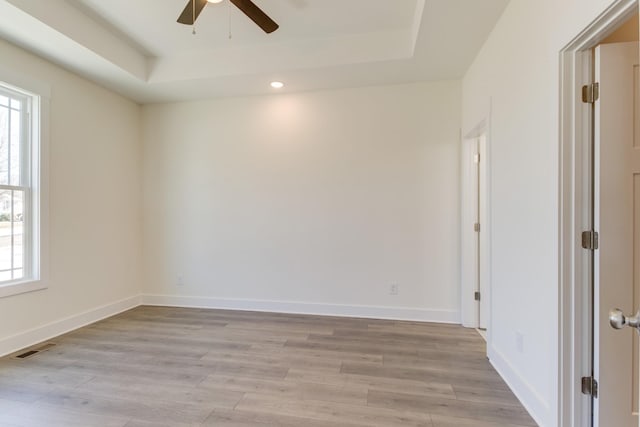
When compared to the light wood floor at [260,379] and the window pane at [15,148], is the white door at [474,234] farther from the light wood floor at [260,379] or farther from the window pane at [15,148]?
the window pane at [15,148]

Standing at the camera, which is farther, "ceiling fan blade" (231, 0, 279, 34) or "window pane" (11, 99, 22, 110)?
"window pane" (11, 99, 22, 110)

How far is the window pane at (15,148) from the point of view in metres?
2.88

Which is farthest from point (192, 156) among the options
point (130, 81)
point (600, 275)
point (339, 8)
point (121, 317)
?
point (600, 275)

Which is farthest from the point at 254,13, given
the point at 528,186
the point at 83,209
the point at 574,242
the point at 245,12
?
the point at 83,209

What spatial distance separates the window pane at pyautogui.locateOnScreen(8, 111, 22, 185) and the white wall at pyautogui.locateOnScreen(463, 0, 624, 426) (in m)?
4.25

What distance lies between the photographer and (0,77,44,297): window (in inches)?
111

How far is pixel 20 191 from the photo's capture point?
2.92m

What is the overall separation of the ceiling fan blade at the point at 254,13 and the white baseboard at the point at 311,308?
2.93m

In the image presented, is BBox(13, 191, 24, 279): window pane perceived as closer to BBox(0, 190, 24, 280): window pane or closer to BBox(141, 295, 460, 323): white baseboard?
BBox(0, 190, 24, 280): window pane

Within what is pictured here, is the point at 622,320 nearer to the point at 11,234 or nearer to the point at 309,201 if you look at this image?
the point at 309,201

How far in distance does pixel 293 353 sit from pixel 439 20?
9.75 ft

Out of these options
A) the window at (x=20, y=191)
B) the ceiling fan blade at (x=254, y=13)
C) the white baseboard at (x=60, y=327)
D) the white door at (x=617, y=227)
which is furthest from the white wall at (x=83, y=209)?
the white door at (x=617, y=227)

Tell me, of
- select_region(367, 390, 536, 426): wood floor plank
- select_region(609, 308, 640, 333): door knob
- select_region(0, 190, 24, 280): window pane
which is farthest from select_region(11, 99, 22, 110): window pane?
select_region(609, 308, 640, 333): door knob

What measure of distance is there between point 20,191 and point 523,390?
444 cm
